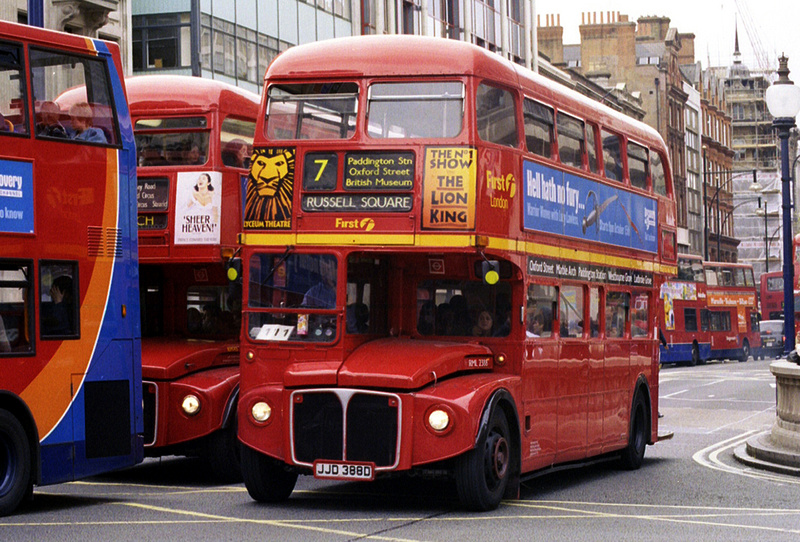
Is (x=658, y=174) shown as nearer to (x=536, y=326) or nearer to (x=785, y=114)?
(x=785, y=114)

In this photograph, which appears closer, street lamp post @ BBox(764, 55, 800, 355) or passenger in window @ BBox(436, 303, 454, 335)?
passenger in window @ BBox(436, 303, 454, 335)

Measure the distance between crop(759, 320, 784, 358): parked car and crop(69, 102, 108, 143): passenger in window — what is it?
61.9 m

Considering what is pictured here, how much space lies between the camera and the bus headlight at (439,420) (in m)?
Answer: 11.2

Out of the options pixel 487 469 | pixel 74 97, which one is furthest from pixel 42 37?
pixel 487 469

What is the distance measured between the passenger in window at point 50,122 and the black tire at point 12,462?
Result: 252 cm

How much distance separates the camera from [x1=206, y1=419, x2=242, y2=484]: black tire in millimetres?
14297

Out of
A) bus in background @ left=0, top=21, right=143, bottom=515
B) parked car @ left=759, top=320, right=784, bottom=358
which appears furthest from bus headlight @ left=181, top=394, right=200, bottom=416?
parked car @ left=759, top=320, right=784, bottom=358

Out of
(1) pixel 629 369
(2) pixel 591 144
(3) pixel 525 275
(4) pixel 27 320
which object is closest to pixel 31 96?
(4) pixel 27 320

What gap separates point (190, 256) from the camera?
15.1 metres

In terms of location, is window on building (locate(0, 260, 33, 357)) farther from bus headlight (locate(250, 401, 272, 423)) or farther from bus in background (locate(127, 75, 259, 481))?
bus in background (locate(127, 75, 259, 481))

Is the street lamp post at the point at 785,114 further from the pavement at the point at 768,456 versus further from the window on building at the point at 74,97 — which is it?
the window on building at the point at 74,97

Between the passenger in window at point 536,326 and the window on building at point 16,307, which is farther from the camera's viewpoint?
the passenger in window at point 536,326

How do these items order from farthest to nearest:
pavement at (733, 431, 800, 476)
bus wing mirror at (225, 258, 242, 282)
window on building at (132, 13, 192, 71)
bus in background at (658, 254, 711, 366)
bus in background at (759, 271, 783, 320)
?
bus in background at (759, 271, 783, 320) < bus in background at (658, 254, 711, 366) < window on building at (132, 13, 192, 71) < pavement at (733, 431, 800, 476) < bus wing mirror at (225, 258, 242, 282)

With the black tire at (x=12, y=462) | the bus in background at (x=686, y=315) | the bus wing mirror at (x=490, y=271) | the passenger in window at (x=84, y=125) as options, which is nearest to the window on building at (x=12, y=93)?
the passenger in window at (x=84, y=125)
